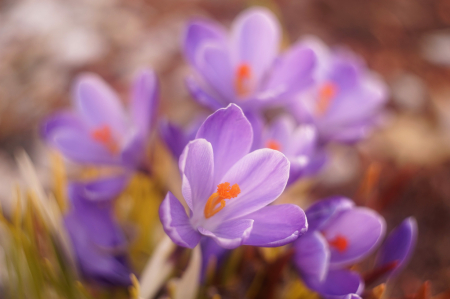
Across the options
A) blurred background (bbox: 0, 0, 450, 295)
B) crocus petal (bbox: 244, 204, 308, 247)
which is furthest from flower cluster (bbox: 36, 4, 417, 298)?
blurred background (bbox: 0, 0, 450, 295)

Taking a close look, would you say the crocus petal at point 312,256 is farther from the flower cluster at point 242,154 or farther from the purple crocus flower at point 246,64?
the purple crocus flower at point 246,64

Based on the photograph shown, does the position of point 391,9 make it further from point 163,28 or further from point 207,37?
point 207,37

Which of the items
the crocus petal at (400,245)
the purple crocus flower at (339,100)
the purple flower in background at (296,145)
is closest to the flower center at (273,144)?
the purple flower in background at (296,145)

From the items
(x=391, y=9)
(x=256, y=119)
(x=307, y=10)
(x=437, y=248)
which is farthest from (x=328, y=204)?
(x=391, y=9)

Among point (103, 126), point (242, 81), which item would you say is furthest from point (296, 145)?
point (103, 126)

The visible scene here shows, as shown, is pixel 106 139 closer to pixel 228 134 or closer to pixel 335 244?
pixel 228 134
